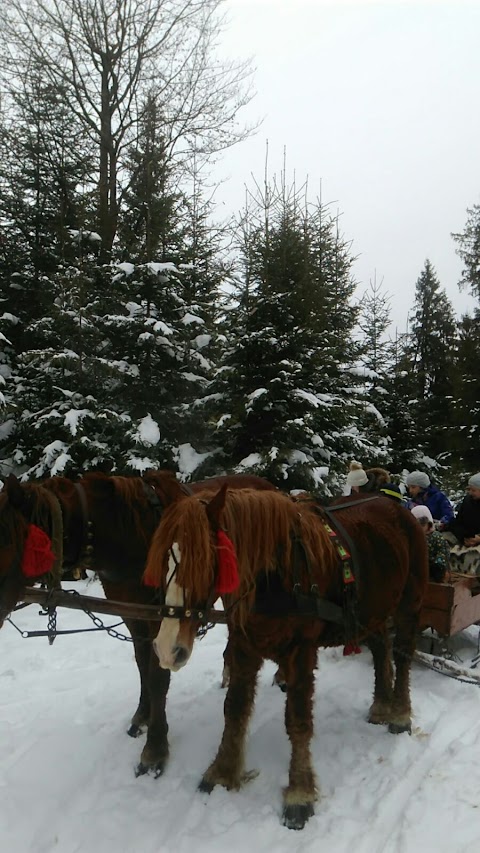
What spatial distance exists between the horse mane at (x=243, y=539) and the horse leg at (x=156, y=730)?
40.6 inches

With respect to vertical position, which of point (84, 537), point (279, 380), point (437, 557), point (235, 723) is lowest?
point (235, 723)

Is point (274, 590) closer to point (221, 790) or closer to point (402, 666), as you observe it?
point (221, 790)

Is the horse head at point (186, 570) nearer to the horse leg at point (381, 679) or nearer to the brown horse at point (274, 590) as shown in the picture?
the brown horse at point (274, 590)

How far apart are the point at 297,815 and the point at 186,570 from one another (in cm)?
158

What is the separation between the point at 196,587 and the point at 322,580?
35.9 inches

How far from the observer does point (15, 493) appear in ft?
9.91

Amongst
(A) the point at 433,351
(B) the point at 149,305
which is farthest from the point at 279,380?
(A) the point at 433,351

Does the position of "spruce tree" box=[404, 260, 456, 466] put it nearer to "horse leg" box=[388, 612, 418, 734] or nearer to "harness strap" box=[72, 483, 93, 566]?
"horse leg" box=[388, 612, 418, 734]

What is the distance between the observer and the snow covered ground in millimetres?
2805

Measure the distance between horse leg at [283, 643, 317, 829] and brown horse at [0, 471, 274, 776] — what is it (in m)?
0.91

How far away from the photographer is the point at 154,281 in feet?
30.1

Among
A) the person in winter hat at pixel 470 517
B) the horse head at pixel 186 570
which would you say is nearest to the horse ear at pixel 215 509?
the horse head at pixel 186 570

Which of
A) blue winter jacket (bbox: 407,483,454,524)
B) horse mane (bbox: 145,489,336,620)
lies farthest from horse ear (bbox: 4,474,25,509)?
blue winter jacket (bbox: 407,483,454,524)

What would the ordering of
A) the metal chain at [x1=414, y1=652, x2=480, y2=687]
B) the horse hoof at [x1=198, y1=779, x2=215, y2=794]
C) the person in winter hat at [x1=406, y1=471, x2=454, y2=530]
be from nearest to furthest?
the horse hoof at [x1=198, y1=779, x2=215, y2=794], the metal chain at [x1=414, y1=652, x2=480, y2=687], the person in winter hat at [x1=406, y1=471, x2=454, y2=530]
